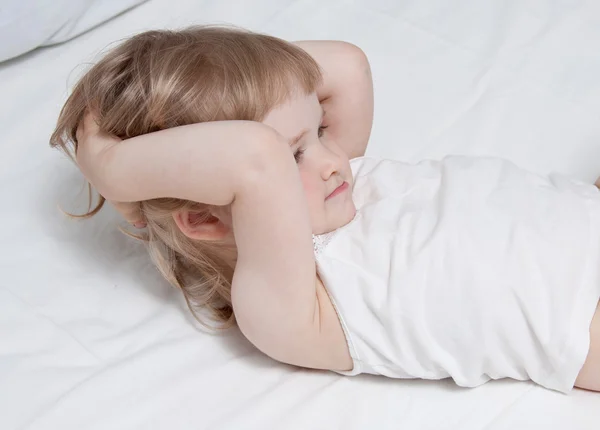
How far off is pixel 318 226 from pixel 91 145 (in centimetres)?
30

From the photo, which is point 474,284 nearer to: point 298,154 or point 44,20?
point 298,154

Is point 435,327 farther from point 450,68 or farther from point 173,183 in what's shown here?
point 450,68

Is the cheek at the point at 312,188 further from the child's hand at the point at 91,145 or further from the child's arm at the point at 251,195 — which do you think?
the child's hand at the point at 91,145

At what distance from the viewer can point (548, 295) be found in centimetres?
107

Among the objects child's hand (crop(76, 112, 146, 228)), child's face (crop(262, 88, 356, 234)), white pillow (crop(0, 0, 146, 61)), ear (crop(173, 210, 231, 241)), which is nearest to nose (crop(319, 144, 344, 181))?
child's face (crop(262, 88, 356, 234))

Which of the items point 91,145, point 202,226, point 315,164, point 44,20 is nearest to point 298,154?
point 315,164

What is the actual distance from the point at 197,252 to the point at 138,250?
17cm

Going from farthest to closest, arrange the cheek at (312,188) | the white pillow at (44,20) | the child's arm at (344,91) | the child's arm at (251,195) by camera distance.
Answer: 1. the white pillow at (44,20)
2. the child's arm at (344,91)
3. the cheek at (312,188)
4. the child's arm at (251,195)

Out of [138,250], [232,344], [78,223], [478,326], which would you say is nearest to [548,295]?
[478,326]

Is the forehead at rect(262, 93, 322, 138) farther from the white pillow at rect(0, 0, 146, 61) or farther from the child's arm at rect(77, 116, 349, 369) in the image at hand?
the white pillow at rect(0, 0, 146, 61)

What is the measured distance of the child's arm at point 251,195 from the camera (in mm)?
1030

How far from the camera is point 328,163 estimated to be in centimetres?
114

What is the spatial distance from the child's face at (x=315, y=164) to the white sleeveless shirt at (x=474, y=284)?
0.09 feet

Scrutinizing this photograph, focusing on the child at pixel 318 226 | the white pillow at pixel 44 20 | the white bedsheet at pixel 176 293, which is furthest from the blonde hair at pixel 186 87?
the white pillow at pixel 44 20
